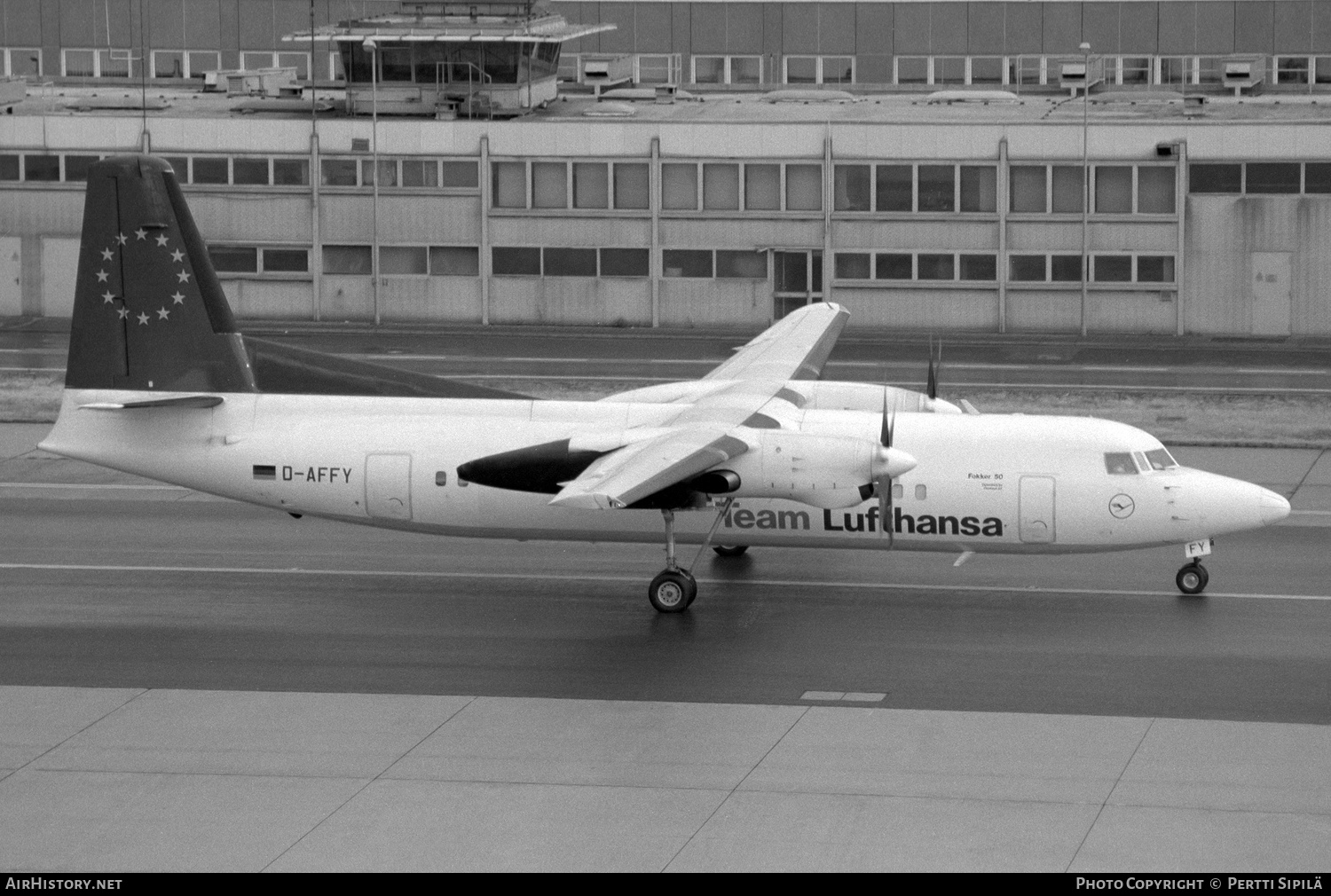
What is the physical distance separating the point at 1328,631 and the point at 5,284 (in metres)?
51.4

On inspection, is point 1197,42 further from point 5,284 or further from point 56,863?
point 56,863

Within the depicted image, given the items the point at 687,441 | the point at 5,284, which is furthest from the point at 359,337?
the point at 687,441

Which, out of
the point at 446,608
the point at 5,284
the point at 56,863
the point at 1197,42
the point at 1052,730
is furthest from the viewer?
the point at 1197,42

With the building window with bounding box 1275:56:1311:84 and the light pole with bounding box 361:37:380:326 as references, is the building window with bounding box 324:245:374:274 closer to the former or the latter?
the light pole with bounding box 361:37:380:326

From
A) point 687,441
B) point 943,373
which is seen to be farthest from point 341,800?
point 943,373

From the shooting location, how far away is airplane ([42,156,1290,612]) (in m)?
27.3

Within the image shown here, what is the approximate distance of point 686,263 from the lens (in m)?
64.1

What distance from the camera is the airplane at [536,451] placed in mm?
27312

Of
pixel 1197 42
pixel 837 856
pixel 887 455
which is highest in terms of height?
pixel 1197 42

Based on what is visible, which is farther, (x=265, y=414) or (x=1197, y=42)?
(x=1197, y=42)

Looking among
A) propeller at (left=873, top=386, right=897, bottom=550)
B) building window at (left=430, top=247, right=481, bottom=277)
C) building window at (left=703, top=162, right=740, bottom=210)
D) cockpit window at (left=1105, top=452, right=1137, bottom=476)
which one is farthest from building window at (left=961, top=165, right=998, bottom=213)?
propeller at (left=873, top=386, right=897, bottom=550)

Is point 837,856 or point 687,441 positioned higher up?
point 687,441

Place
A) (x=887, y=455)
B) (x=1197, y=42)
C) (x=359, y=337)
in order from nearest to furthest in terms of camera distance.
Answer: (x=887, y=455) → (x=359, y=337) → (x=1197, y=42)

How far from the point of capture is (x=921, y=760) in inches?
850
